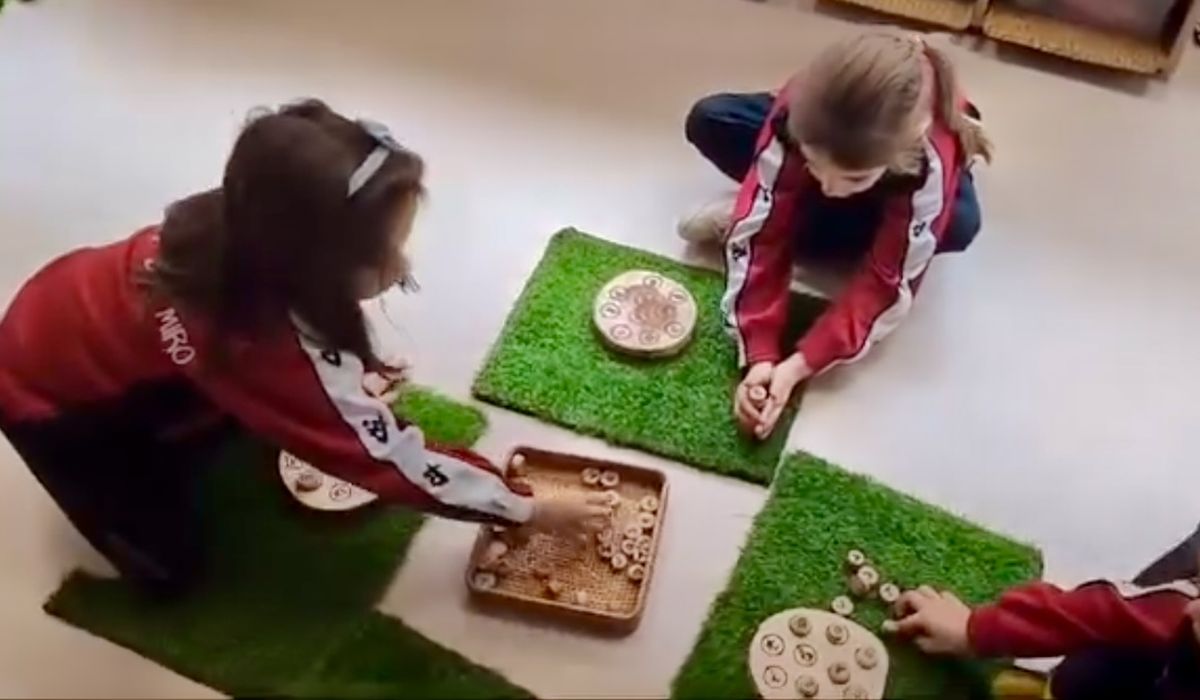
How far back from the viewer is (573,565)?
1.65 metres

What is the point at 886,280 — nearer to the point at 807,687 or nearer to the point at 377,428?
the point at 807,687

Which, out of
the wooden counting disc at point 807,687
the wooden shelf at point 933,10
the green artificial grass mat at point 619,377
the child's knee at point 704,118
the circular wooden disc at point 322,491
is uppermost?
the wooden shelf at point 933,10

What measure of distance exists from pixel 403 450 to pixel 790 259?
1.89 ft

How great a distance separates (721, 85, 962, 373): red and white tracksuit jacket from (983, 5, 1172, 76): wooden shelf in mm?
448

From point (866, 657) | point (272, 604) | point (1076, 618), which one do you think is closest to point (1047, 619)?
point (1076, 618)

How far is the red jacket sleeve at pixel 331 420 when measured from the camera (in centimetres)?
140

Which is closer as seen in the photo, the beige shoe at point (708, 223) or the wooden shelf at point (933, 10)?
the beige shoe at point (708, 223)

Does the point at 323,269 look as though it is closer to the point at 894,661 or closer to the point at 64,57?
the point at 894,661

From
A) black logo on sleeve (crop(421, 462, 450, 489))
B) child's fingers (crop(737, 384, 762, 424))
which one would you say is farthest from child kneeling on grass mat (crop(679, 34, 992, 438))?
black logo on sleeve (crop(421, 462, 450, 489))

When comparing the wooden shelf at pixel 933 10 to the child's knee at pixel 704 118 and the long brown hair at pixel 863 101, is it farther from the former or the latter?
the long brown hair at pixel 863 101

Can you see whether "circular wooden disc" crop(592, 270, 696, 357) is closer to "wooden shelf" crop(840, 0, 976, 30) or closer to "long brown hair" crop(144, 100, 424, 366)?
"long brown hair" crop(144, 100, 424, 366)

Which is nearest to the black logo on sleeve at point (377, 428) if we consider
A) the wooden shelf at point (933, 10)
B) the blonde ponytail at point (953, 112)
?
the blonde ponytail at point (953, 112)

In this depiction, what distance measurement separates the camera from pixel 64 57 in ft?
6.95

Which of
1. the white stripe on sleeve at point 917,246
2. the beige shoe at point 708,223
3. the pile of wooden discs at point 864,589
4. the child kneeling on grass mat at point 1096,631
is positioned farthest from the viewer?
the beige shoe at point 708,223
